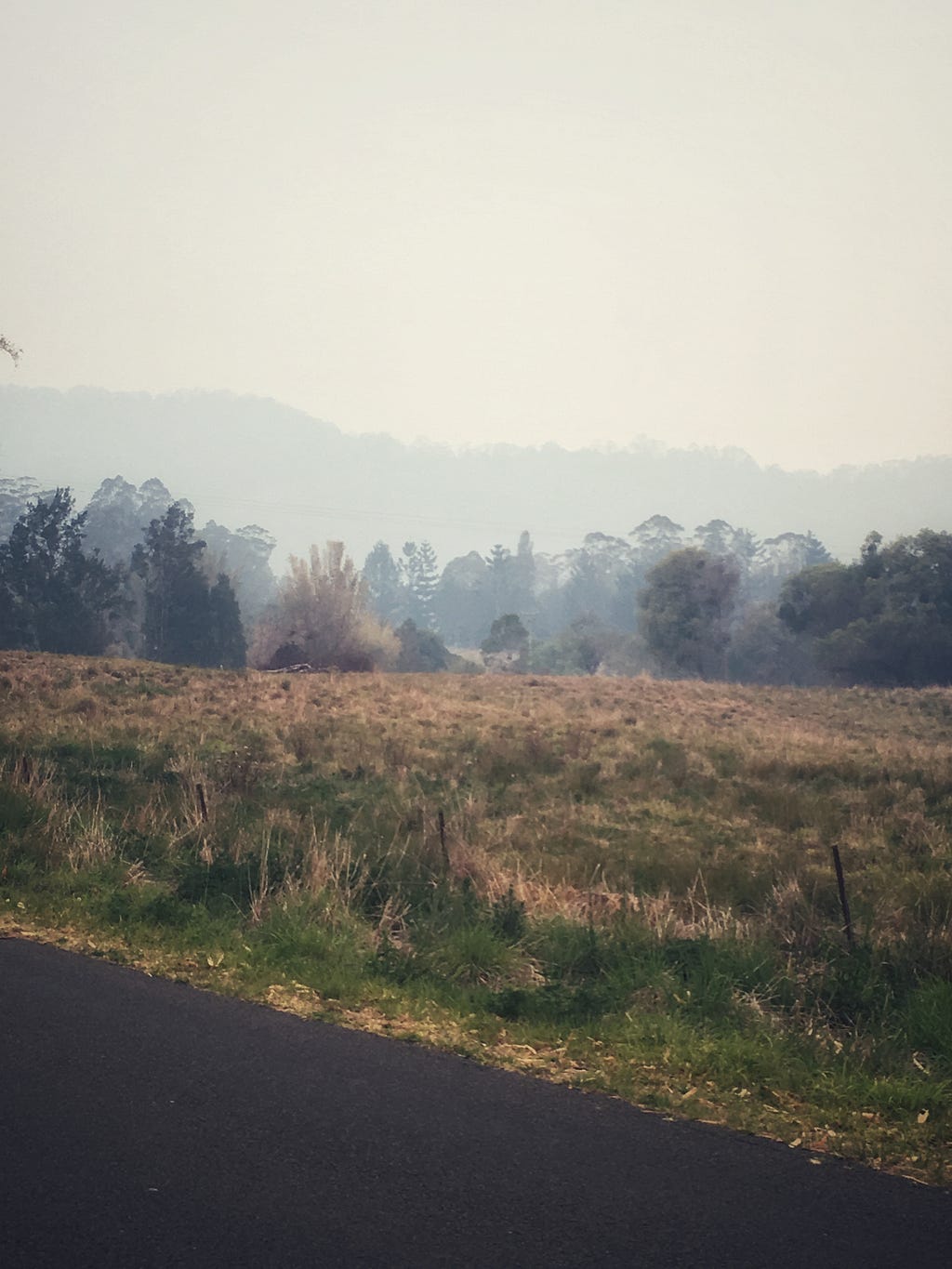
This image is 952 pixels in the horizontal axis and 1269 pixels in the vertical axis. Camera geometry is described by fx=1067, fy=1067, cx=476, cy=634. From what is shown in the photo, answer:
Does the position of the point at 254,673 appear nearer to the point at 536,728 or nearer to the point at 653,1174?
the point at 536,728

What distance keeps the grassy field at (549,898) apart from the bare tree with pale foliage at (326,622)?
53.5 metres

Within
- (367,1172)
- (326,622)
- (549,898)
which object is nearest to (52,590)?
(326,622)

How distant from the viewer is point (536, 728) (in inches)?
1208

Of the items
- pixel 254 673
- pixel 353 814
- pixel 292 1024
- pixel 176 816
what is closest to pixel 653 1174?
pixel 292 1024

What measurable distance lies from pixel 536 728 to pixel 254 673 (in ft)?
59.9

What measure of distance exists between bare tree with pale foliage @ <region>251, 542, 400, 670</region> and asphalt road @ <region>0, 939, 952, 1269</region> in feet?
233

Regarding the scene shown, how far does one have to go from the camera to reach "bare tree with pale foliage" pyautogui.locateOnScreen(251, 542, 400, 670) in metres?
80.2

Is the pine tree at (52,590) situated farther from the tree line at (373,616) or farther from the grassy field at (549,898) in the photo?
the grassy field at (549,898)

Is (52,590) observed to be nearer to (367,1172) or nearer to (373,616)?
(373,616)

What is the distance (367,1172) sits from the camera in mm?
4867

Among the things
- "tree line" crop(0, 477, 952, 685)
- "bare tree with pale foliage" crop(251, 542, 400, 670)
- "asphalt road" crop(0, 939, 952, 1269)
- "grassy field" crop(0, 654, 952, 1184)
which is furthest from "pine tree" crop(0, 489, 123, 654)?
"asphalt road" crop(0, 939, 952, 1269)

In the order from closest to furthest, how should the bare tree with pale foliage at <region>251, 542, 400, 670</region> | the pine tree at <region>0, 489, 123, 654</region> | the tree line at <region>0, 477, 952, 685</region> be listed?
the pine tree at <region>0, 489, 123, 654</region> → the tree line at <region>0, 477, 952, 685</region> → the bare tree with pale foliage at <region>251, 542, 400, 670</region>

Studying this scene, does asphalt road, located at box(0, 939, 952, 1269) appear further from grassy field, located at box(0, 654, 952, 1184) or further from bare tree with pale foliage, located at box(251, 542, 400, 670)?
bare tree with pale foliage, located at box(251, 542, 400, 670)

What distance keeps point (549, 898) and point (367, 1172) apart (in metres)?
5.93
